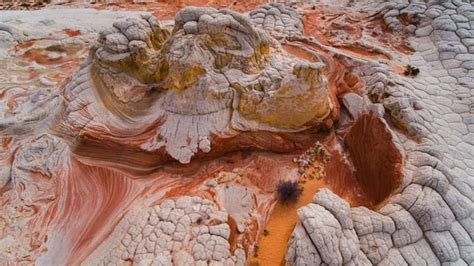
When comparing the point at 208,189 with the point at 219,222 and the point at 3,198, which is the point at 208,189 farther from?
the point at 3,198

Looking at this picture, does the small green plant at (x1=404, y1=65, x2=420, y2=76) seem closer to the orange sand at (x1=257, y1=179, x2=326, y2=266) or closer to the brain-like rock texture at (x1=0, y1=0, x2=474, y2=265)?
the brain-like rock texture at (x1=0, y1=0, x2=474, y2=265)

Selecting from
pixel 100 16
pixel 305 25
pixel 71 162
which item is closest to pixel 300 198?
pixel 71 162

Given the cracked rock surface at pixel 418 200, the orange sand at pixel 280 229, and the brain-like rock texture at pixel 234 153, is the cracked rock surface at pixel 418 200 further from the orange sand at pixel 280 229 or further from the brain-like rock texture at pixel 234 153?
the orange sand at pixel 280 229

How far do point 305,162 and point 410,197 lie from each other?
1.58 meters

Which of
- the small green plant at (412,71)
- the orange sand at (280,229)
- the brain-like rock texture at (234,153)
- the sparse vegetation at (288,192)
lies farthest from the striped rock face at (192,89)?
the small green plant at (412,71)

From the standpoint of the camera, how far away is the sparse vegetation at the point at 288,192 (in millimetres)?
5273

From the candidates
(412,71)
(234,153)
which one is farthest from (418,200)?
(412,71)

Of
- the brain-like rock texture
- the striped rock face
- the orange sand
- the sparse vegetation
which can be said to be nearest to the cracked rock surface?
the brain-like rock texture

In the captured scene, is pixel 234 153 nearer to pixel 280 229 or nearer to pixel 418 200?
pixel 280 229

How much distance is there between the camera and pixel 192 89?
571 centimetres

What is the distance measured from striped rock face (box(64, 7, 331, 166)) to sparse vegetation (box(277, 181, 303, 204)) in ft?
2.51

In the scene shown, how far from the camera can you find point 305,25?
8680mm

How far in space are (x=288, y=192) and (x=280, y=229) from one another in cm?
58

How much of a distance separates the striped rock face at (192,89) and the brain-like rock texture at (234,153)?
2 centimetres
